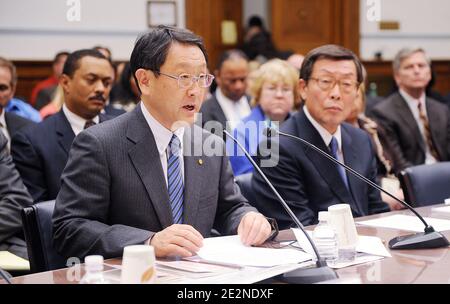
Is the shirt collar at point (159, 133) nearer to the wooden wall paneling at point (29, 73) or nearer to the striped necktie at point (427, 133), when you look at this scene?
the striped necktie at point (427, 133)

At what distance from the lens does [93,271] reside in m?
1.49

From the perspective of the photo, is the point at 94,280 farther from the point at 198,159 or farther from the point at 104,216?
the point at 198,159

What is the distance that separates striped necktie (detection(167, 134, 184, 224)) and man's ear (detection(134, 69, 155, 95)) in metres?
0.17

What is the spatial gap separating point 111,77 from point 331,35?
18.1 ft

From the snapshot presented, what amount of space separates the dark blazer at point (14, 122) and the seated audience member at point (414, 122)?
2308 mm

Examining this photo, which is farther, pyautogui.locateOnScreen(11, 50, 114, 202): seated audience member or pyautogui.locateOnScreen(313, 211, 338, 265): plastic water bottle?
pyautogui.locateOnScreen(11, 50, 114, 202): seated audience member

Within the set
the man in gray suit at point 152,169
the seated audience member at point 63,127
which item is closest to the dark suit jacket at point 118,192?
the man in gray suit at point 152,169

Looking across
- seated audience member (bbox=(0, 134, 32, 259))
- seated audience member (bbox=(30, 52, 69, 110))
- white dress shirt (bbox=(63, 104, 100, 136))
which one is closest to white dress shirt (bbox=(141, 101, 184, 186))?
seated audience member (bbox=(0, 134, 32, 259))

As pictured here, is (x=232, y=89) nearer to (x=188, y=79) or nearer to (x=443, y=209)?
(x=443, y=209)

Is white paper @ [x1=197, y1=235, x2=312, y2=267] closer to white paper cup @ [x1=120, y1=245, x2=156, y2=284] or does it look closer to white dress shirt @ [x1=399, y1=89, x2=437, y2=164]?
white paper cup @ [x1=120, y1=245, x2=156, y2=284]

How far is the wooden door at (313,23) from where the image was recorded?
28.1ft

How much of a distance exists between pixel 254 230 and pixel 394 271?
0.44 metres

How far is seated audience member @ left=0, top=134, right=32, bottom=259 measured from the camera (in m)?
2.74
